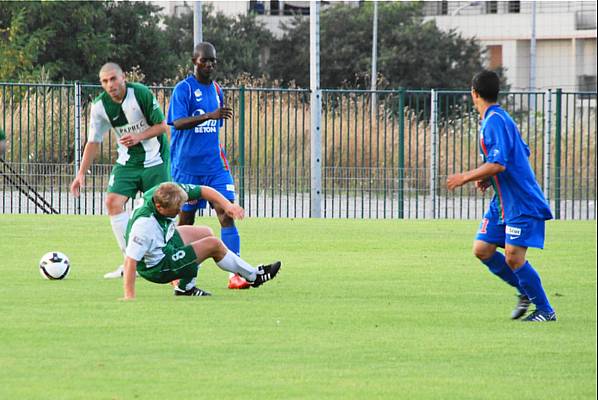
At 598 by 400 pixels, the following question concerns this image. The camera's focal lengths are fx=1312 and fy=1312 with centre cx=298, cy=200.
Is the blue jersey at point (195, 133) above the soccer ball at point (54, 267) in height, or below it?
above

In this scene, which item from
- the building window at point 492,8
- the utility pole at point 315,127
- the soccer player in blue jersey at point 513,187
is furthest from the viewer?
the building window at point 492,8

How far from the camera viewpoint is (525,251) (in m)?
9.70

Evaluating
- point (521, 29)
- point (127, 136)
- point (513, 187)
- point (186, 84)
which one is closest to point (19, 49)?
point (186, 84)

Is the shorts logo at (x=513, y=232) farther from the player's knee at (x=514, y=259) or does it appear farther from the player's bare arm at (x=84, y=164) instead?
the player's bare arm at (x=84, y=164)

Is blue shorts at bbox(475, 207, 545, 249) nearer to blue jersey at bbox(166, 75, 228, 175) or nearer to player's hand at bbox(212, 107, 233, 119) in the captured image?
player's hand at bbox(212, 107, 233, 119)

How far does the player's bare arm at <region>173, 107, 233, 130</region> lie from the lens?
12616mm

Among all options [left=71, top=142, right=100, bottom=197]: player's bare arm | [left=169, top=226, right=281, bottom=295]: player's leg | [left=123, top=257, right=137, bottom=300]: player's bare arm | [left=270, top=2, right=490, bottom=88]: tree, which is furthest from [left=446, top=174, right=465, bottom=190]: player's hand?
[left=270, top=2, right=490, bottom=88]: tree

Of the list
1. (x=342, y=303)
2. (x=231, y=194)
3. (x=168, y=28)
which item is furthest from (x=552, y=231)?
(x=168, y=28)

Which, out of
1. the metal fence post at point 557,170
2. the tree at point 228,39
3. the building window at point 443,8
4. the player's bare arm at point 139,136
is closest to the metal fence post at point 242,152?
the metal fence post at point 557,170

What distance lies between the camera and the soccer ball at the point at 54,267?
12.9m

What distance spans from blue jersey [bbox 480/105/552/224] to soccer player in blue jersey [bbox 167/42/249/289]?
3607 mm

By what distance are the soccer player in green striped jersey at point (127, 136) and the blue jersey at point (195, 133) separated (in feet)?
1.15

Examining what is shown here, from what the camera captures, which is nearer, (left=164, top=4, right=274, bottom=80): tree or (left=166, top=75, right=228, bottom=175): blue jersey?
(left=166, top=75, right=228, bottom=175): blue jersey

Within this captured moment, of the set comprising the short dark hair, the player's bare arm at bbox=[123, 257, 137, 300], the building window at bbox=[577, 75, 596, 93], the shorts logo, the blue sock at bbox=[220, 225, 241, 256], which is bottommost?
the player's bare arm at bbox=[123, 257, 137, 300]
